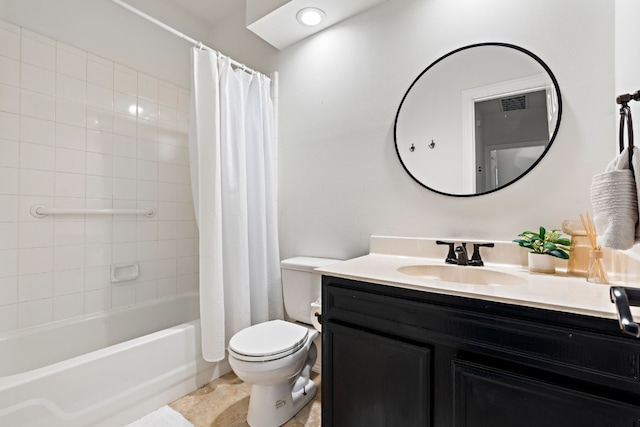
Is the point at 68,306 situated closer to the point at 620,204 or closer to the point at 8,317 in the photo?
the point at 8,317

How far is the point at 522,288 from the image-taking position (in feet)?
3.14

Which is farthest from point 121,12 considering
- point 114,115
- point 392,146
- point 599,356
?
point 599,356

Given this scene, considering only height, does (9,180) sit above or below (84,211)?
above

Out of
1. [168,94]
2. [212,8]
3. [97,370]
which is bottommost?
[97,370]

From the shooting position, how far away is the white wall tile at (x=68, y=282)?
178 cm

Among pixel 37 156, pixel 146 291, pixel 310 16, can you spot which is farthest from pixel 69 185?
pixel 310 16

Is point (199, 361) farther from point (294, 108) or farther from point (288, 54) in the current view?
point (288, 54)

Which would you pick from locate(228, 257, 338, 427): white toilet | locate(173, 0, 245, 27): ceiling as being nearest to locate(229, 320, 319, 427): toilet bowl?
locate(228, 257, 338, 427): white toilet

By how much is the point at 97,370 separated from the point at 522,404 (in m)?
1.68

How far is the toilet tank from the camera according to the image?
5.70ft

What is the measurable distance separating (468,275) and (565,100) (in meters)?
0.85

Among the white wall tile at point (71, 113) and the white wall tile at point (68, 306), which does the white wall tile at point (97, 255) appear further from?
the white wall tile at point (71, 113)

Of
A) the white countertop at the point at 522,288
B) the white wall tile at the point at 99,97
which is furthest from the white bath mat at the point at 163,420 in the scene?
the white wall tile at the point at 99,97

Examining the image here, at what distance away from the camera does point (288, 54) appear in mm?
2137
